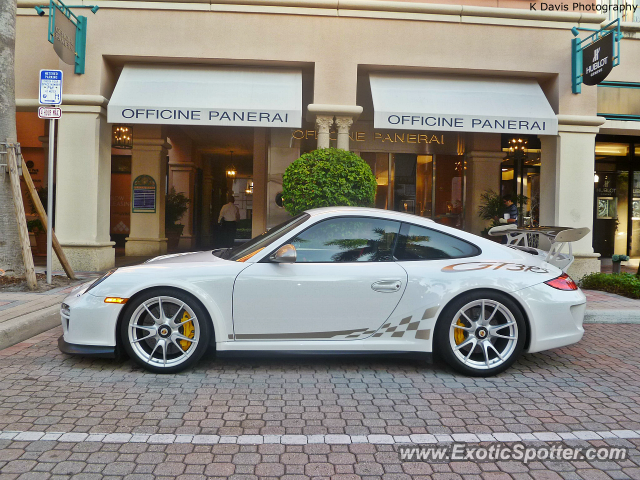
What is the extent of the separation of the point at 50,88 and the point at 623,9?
11780mm

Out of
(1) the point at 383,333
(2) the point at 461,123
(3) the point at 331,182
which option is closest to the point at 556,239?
(1) the point at 383,333

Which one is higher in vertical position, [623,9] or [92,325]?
[623,9]

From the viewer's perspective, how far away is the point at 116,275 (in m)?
4.26

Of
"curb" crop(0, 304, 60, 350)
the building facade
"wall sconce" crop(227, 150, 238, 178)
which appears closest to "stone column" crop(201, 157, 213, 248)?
"wall sconce" crop(227, 150, 238, 178)

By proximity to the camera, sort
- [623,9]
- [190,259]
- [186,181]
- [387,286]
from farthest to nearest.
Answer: [186,181], [623,9], [190,259], [387,286]

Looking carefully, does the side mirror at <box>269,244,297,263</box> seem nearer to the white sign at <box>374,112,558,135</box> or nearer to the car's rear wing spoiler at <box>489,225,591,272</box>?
the car's rear wing spoiler at <box>489,225,591,272</box>

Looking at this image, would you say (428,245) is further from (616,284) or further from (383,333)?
(616,284)

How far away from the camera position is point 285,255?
410cm

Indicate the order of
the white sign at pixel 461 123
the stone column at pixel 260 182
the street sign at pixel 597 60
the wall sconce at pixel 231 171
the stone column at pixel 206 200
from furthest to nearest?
the wall sconce at pixel 231 171
the stone column at pixel 206 200
the stone column at pixel 260 182
the white sign at pixel 461 123
the street sign at pixel 597 60

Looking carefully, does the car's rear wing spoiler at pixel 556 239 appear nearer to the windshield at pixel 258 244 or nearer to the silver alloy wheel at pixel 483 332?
the silver alloy wheel at pixel 483 332

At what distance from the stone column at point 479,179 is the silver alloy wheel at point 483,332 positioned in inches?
400

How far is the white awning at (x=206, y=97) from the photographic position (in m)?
9.75

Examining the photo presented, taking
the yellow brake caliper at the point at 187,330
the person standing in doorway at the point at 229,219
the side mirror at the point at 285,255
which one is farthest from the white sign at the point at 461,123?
the yellow brake caliper at the point at 187,330

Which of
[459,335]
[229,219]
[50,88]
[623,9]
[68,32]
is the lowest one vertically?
[459,335]
